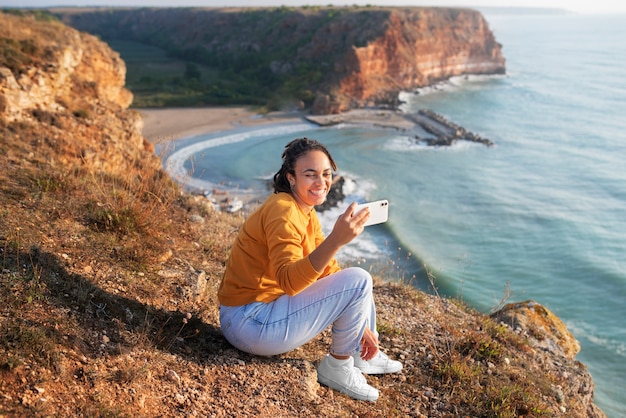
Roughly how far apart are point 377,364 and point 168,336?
5.23 ft

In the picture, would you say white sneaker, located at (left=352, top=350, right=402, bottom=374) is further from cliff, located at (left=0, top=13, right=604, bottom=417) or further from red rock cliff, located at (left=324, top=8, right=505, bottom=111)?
red rock cliff, located at (left=324, top=8, right=505, bottom=111)

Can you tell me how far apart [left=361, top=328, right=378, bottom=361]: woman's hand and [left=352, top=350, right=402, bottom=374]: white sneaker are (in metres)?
0.10

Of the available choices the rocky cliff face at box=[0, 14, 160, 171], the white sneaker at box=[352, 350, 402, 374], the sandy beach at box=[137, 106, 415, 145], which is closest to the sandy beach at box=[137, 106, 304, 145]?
the sandy beach at box=[137, 106, 415, 145]

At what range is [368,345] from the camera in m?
3.43

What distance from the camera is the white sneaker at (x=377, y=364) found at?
363cm

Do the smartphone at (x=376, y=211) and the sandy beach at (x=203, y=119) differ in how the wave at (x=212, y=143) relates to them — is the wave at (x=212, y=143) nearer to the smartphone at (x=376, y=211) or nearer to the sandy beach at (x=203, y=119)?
the sandy beach at (x=203, y=119)

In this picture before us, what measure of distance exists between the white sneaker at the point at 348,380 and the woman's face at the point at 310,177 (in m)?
1.17

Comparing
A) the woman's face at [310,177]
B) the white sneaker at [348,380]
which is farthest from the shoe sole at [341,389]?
the woman's face at [310,177]

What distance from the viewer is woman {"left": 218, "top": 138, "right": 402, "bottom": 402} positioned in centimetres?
283

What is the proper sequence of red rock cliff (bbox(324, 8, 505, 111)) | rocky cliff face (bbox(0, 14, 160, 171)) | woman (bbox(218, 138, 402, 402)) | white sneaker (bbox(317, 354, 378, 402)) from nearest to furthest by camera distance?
woman (bbox(218, 138, 402, 402)) → white sneaker (bbox(317, 354, 378, 402)) → rocky cliff face (bbox(0, 14, 160, 171)) → red rock cliff (bbox(324, 8, 505, 111))

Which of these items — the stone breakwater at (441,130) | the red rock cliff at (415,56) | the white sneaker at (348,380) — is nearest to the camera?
the white sneaker at (348,380)

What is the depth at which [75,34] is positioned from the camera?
13.5m

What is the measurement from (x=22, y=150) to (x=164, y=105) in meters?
39.3

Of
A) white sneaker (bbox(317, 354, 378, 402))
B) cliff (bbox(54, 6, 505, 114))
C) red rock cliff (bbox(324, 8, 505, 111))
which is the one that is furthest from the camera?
cliff (bbox(54, 6, 505, 114))
